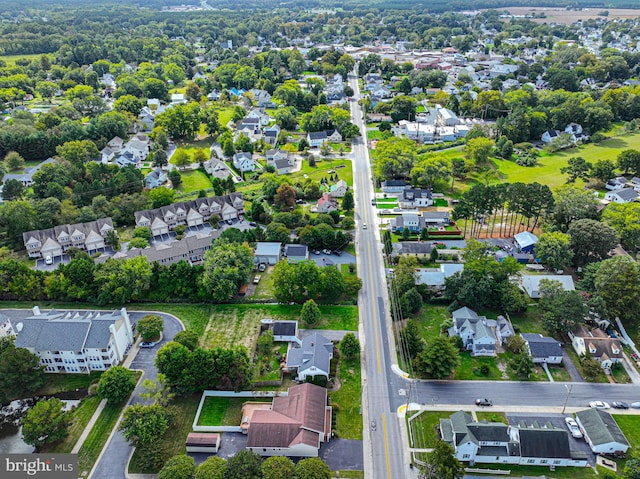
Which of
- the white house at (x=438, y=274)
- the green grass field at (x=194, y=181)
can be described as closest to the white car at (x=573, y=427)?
the white house at (x=438, y=274)

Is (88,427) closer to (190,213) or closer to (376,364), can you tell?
(376,364)

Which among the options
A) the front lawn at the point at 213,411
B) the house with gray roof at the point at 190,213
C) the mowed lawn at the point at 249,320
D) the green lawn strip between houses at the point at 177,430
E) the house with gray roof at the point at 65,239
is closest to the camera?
the green lawn strip between houses at the point at 177,430

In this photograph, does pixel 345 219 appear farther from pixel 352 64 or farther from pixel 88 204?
pixel 352 64

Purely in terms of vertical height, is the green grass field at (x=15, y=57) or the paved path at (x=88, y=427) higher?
the green grass field at (x=15, y=57)

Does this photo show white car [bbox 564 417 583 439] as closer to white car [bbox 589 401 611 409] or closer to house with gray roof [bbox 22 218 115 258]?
white car [bbox 589 401 611 409]

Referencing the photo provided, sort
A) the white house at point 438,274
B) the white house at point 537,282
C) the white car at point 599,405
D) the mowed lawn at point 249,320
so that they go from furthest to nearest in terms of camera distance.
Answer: the white house at point 438,274 → the white house at point 537,282 → the mowed lawn at point 249,320 → the white car at point 599,405

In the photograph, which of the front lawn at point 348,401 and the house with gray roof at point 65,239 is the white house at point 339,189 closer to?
the house with gray roof at point 65,239

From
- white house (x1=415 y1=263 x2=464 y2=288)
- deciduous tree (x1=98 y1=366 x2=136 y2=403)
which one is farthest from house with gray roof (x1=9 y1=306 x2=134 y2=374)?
white house (x1=415 y1=263 x2=464 y2=288)

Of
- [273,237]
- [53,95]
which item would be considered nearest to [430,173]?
[273,237]
